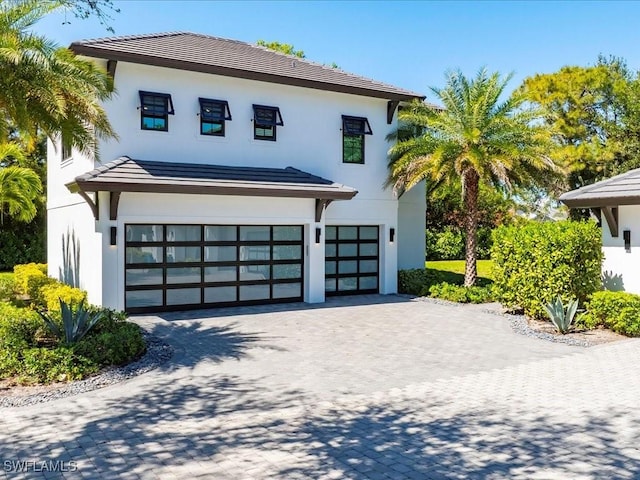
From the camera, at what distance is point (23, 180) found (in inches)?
831

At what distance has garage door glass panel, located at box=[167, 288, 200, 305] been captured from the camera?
49.0 ft

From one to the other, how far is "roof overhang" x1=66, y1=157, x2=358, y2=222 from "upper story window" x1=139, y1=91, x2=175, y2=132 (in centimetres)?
106

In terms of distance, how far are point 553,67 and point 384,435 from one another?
33.1m

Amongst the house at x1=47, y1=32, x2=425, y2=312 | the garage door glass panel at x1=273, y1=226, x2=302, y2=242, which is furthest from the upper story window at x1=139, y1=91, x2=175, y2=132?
the garage door glass panel at x1=273, y1=226, x2=302, y2=242

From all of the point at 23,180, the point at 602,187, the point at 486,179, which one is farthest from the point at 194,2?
the point at 23,180

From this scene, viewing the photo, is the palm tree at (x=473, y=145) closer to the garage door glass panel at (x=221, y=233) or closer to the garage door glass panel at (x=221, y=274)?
the garage door glass panel at (x=221, y=233)

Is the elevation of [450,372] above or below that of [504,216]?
below

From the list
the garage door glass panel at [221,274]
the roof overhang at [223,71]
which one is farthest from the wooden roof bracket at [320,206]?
the roof overhang at [223,71]

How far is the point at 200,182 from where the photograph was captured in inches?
556

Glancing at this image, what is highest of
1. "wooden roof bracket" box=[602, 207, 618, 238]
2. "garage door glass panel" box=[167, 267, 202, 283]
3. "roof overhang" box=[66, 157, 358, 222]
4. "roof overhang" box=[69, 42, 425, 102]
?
"roof overhang" box=[69, 42, 425, 102]

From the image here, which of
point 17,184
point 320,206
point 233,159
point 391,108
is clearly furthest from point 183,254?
point 17,184

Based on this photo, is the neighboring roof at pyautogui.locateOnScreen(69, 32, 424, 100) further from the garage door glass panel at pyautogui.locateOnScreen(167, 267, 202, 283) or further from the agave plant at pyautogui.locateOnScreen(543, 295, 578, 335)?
the agave plant at pyautogui.locateOnScreen(543, 295, 578, 335)

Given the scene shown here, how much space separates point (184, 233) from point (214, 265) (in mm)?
1258

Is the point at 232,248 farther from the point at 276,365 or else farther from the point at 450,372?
the point at 450,372
